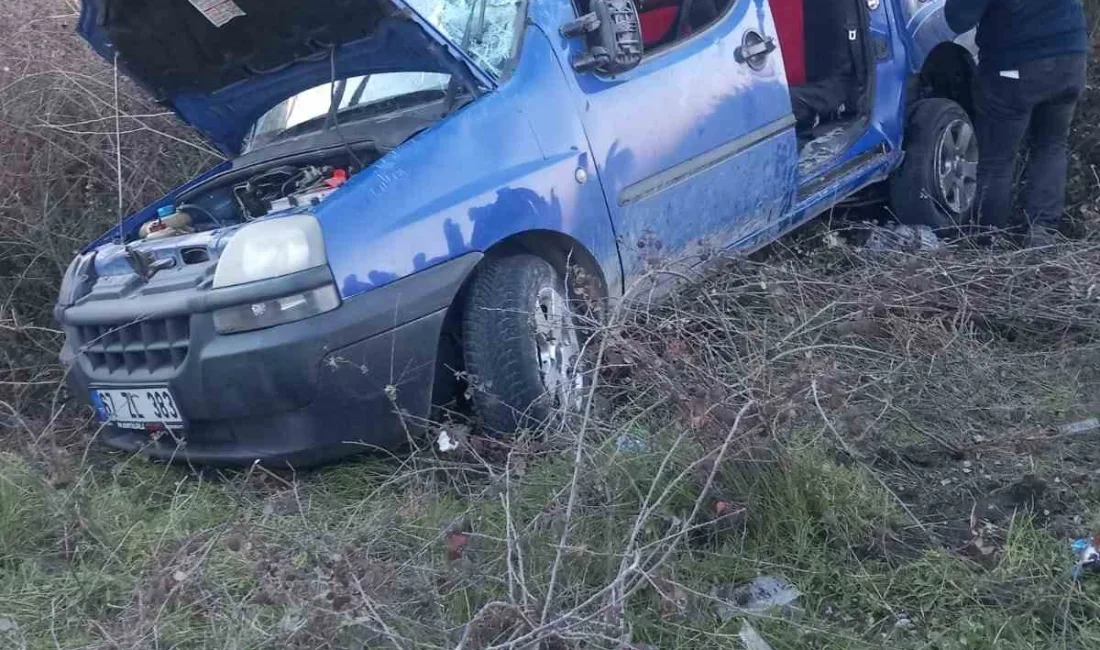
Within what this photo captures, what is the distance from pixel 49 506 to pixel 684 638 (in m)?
1.99

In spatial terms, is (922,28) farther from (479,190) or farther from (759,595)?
(759,595)

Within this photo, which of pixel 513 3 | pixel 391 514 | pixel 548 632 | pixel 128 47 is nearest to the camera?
pixel 548 632

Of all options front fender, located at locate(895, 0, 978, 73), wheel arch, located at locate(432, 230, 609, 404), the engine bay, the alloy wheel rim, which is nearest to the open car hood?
the engine bay

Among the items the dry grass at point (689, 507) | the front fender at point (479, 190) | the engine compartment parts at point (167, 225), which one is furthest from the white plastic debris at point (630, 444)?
the engine compartment parts at point (167, 225)

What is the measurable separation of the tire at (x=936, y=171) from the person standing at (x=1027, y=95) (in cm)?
10

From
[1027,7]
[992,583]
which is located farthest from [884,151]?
[992,583]

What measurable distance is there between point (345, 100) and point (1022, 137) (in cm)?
333

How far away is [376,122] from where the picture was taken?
4.19m

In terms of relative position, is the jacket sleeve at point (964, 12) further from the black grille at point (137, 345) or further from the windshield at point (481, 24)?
the black grille at point (137, 345)

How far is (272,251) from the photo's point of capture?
3473 millimetres

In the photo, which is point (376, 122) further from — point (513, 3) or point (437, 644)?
point (437, 644)

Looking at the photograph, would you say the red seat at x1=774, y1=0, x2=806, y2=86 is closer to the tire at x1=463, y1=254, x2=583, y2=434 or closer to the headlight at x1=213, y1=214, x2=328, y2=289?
the tire at x1=463, y1=254, x2=583, y2=434

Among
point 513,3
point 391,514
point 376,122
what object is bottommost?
point 391,514

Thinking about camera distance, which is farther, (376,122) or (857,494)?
(376,122)
